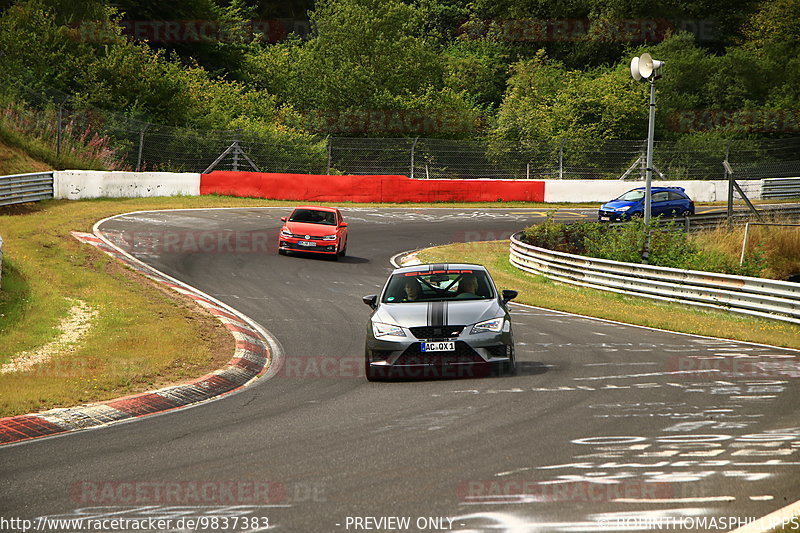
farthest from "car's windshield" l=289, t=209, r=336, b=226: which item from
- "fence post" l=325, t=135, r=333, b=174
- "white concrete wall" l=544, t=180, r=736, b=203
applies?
"white concrete wall" l=544, t=180, r=736, b=203

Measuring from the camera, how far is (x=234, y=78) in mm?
63094

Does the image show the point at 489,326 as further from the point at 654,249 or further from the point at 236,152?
the point at 236,152

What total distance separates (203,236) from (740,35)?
55.9m

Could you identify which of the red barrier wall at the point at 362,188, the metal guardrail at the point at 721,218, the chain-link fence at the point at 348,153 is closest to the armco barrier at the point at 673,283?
the metal guardrail at the point at 721,218

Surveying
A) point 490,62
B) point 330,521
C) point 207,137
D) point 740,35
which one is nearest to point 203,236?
point 207,137

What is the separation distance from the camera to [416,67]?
54.5 metres

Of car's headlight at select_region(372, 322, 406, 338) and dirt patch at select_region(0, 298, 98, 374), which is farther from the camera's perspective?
dirt patch at select_region(0, 298, 98, 374)

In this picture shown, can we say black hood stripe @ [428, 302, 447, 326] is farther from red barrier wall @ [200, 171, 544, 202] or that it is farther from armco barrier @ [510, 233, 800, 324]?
red barrier wall @ [200, 171, 544, 202]

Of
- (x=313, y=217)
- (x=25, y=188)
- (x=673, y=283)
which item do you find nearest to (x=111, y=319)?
(x=313, y=217)

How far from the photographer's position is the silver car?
11.1 metres

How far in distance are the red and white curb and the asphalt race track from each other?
14.3 inches

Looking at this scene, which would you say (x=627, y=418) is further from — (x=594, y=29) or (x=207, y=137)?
(x=594, y=29)

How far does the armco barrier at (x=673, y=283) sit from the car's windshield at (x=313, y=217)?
5.66 meters

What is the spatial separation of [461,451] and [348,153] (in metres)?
33.8
